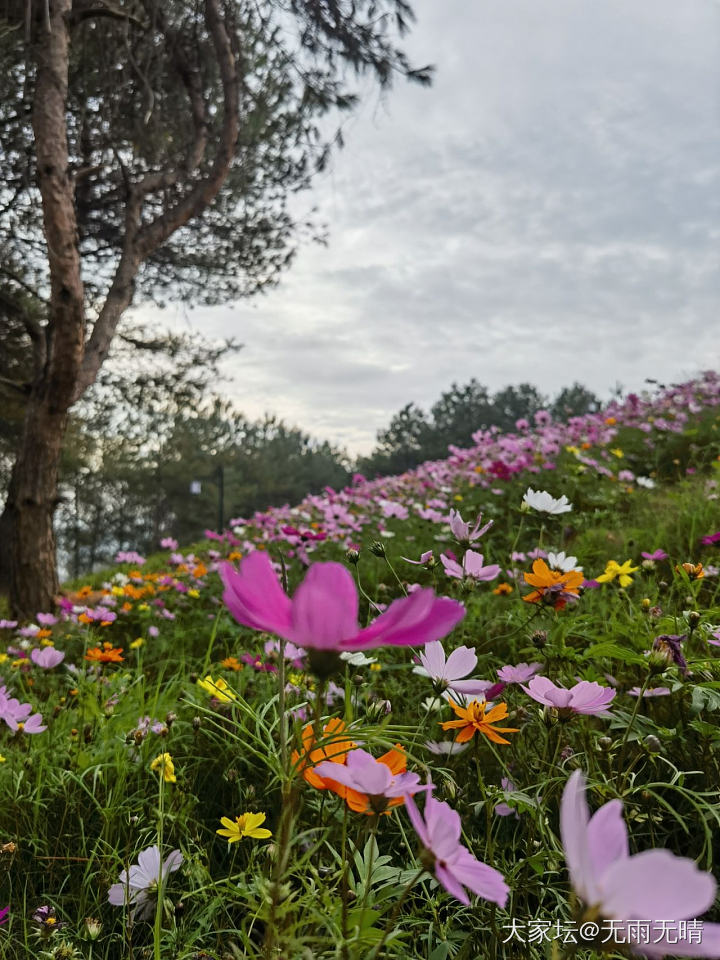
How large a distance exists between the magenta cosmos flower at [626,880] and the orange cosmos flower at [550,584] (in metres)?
0.53

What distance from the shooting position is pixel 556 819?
1.01m

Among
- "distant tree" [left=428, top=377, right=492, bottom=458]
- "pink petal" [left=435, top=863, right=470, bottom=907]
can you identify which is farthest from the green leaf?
"distant tree" [left=428, top=377, right=492, bottom=458]

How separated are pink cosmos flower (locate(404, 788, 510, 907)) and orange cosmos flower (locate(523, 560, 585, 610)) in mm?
441

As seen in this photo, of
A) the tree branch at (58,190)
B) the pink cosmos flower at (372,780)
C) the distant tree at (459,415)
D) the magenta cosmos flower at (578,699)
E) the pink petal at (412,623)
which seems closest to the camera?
the pink petal at (412,623)

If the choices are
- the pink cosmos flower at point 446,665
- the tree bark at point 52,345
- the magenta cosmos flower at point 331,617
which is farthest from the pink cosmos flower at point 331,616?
the tree bark at point 52,345

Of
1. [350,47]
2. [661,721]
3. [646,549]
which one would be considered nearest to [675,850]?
[661,721]

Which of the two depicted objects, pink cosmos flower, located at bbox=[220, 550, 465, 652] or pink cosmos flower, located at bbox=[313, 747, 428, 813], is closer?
pink cosmos flower, located at bbox=[220, 550, 465, 652]

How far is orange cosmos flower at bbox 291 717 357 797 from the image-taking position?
1.45ft

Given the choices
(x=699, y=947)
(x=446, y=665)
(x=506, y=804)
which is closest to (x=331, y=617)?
(x=699, y=947)

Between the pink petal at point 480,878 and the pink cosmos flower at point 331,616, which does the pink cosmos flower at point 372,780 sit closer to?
the pink petal at point 480,878

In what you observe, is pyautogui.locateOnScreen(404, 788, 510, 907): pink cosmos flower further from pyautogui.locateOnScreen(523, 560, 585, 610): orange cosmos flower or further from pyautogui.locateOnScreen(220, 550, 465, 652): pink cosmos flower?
pyautogui.locateOnScreen(523, 560, 585, 610): orange cosmos flower

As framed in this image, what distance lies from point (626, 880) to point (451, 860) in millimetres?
198

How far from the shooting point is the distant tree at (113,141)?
4160mm

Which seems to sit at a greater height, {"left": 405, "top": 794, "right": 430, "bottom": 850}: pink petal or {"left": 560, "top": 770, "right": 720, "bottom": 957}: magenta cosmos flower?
{"left": 560, "top": 770, "right": 720, "bottom": 957}: magenta cosmos flower
